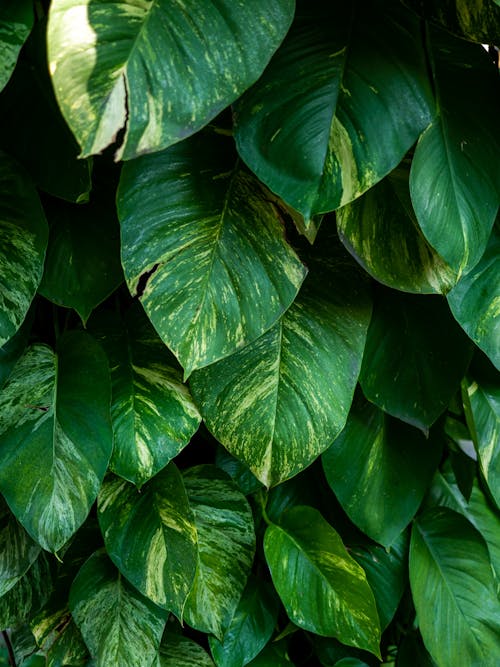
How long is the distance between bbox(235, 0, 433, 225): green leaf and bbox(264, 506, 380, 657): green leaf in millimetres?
469

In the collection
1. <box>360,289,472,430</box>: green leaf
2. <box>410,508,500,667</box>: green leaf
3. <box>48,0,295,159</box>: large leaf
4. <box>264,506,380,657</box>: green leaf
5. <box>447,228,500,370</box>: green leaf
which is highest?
<box>48,0,295,159</box>: large leaf

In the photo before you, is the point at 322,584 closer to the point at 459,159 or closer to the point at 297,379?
the point at 297,379

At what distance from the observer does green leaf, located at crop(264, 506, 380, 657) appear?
83cm

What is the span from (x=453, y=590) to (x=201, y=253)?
60cm

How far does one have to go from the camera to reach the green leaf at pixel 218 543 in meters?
0.84

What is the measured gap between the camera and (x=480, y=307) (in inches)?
30.1

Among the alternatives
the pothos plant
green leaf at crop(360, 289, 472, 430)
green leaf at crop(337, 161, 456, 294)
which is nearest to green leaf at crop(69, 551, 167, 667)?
the pothos plant

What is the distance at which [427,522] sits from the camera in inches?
38.0

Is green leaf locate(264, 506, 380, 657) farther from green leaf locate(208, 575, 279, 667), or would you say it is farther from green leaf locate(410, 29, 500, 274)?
green leaf locate(410, 29, 500, 274)

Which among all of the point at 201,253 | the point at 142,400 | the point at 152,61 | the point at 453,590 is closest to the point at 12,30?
the point at 152,61

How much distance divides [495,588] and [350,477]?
284 mm

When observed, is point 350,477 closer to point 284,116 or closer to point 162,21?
point 284,116

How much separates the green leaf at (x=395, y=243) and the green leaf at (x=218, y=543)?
35 centimetres

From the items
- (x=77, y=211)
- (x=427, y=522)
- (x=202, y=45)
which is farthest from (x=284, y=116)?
(x=427, y=522)
